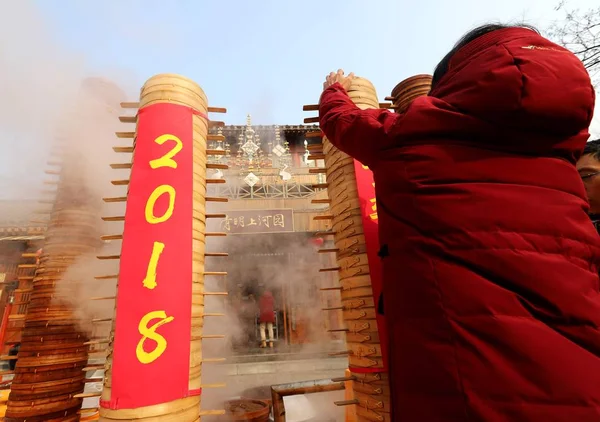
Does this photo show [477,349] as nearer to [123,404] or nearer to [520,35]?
[520,35]

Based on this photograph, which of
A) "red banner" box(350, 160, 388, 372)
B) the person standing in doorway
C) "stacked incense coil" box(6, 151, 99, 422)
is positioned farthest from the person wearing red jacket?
the person standing in doorway

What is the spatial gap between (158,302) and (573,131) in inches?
92.6

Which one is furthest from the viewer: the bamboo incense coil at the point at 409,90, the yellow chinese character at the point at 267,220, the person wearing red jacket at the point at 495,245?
the yellow chinese character at the point at 267,220

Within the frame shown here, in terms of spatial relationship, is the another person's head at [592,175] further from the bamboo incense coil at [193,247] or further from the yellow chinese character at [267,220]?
the yellow chinese character at [267,220]

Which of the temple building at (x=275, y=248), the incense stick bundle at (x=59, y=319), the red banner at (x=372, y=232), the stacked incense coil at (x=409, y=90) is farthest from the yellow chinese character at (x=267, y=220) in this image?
the red banner at (x=372, y=232)

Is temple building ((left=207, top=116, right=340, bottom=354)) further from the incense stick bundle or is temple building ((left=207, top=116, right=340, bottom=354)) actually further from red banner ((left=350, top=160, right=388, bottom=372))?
red banner ((left=350, top=160, right=388, bottom=372))

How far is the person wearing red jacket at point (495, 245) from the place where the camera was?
2.93 ft

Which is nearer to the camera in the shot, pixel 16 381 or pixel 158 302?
pixel 158 302

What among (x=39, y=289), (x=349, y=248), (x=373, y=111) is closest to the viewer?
(x=373, y=111)

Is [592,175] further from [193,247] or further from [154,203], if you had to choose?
[154,203]

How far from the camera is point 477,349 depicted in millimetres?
932

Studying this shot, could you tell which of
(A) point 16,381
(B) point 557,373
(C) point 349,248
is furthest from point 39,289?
(B) point 557,373

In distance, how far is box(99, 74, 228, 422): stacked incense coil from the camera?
2.00m

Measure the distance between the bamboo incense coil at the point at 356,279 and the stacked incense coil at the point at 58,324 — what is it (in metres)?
2.62
